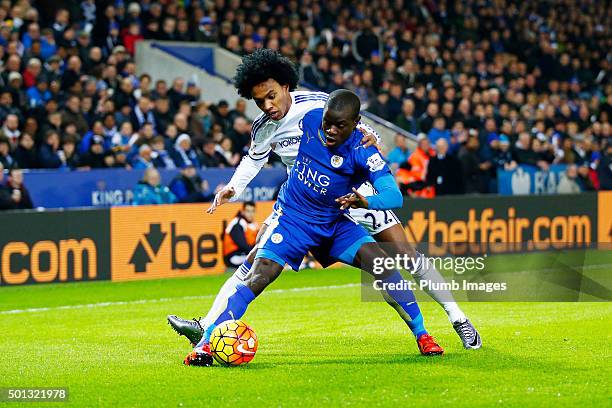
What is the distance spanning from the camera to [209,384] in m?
7.49

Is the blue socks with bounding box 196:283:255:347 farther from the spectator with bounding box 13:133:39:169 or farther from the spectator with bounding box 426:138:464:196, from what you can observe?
the spectator with bounding box 426:138:464:196

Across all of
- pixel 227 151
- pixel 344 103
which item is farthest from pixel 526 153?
pixel 344 103

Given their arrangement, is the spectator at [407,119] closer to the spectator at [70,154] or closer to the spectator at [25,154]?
the spectator at [70,154]

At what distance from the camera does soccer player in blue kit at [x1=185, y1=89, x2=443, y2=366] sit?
26.5 feet

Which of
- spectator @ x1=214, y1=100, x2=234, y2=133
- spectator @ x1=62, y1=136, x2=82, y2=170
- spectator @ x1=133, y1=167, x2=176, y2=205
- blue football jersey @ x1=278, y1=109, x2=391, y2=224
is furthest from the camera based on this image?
spectator @ x1=214, y1=100, x2=234, y2=133

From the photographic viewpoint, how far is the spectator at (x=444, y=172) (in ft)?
65.0

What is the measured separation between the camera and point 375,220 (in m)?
9.02

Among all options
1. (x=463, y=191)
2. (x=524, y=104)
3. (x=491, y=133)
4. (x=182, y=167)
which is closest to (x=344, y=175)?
(x=182, y=167)

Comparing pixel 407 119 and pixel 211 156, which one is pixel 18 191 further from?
pixel 407 119

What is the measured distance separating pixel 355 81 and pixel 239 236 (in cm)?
748

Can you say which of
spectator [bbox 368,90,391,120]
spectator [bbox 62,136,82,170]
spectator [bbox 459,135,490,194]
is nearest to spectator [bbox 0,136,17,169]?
spectator [bbox 62,136,82,170]

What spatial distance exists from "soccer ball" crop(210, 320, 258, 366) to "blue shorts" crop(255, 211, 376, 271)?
56 centimetres

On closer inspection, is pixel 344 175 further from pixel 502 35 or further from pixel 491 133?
pixel 502 35

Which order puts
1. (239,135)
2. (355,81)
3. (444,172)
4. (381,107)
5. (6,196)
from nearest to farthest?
(6,196) → (444,172) → (239,135) → (381,107) → (355,81)
